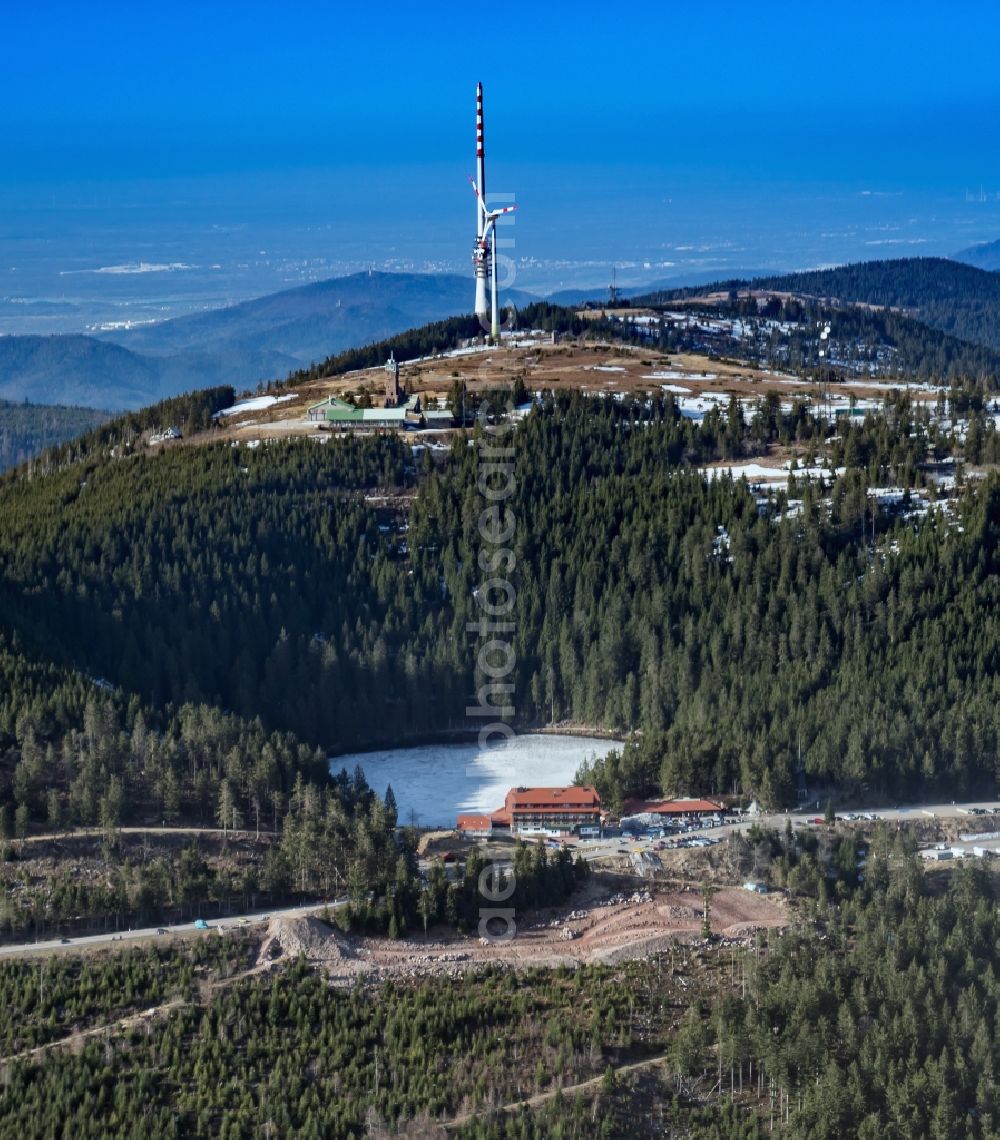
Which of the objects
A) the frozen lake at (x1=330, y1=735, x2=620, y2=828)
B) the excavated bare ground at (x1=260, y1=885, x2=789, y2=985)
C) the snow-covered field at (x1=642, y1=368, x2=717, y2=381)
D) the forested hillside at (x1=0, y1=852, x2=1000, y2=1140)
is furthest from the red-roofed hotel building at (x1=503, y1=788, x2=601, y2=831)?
the snow-covered field at (x1=642, y1=368, x2=717, y2=381)

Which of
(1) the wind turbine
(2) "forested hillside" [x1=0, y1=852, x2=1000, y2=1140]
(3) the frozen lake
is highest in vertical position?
(1) the wind turbine

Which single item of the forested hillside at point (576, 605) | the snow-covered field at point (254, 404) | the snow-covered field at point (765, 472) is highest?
the snow-covered field at point (254, 404)

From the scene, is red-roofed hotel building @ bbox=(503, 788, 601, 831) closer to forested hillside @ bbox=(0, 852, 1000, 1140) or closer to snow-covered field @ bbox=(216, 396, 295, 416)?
forested hillside @ bbox=(0, 852, 1000, 1140)

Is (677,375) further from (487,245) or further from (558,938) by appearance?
(558,938)

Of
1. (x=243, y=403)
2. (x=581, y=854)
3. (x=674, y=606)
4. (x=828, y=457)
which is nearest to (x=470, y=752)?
(x=674, y=606)

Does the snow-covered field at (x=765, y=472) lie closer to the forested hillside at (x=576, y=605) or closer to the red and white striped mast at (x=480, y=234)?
the forested hillside at (x=576, y=605)

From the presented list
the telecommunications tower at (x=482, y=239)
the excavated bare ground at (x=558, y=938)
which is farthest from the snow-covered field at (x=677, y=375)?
the excavated bare ground at (x=558, y=938)
